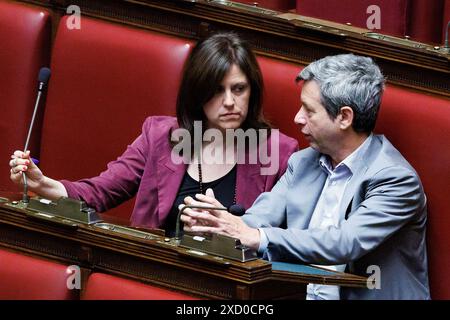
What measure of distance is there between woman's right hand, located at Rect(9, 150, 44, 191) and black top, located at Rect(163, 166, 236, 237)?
5.3 inches

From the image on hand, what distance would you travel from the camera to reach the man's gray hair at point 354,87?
106 cm

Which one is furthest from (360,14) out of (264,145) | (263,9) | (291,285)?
(291,285)

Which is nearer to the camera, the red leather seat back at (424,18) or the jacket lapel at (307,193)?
the jacket lapel at (307,193)

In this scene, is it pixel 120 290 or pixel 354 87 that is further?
pixel 354 87

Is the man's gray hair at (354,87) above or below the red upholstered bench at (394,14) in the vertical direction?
below

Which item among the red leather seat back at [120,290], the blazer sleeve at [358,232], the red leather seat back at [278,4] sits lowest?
the red leather seat back at [120,290]

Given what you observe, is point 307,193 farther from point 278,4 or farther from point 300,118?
point 278,4

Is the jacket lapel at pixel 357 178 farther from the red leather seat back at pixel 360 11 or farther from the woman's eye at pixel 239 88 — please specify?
the red leather seat back at pixel 360 11

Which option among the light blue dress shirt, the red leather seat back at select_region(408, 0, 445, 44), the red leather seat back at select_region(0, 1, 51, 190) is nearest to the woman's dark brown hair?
the light blue dress shirt

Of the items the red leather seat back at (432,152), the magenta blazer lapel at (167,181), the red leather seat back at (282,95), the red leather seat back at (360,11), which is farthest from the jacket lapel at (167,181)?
the red leather seat back at (360,11)

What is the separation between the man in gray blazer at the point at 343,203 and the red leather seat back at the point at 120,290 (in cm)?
Answer: 12

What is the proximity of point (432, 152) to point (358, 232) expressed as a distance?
0.12 metres

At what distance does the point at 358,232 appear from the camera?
1.01 metres

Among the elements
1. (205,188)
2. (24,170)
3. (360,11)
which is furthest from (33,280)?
(360,11)
